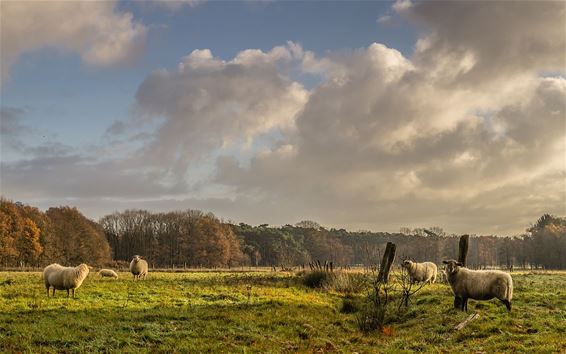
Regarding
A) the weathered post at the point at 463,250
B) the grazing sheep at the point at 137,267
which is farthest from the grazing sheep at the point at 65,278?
the weathered post at the point at 463,250

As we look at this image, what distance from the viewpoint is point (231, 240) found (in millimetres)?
118688

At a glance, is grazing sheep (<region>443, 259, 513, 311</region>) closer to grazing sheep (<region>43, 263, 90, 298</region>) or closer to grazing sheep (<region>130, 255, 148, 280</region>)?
grazing sheep (<region>43, 263, 90, 298</region>)

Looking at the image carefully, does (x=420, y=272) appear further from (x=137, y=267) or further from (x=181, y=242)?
(x=181, y=242)

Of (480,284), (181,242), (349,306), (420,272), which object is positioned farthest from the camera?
(181,242)

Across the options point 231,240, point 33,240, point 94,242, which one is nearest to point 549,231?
point 231,240

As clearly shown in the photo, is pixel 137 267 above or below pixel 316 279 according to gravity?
above

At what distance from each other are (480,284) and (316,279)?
1579cm

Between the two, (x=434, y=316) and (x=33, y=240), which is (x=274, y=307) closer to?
(x=434, y=316)

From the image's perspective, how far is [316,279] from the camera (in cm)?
3447

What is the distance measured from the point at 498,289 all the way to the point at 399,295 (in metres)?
9.11

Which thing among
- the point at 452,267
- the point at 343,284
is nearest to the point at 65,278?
the point at 343,284

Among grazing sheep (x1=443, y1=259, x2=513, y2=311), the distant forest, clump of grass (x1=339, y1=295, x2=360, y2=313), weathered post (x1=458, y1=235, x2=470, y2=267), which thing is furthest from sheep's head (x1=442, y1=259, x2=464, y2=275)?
the distant forest

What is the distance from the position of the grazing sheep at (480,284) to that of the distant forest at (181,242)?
28.5 meters

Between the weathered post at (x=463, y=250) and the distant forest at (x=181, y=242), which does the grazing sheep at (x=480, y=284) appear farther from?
the distant forest at (x=181, y=242)
